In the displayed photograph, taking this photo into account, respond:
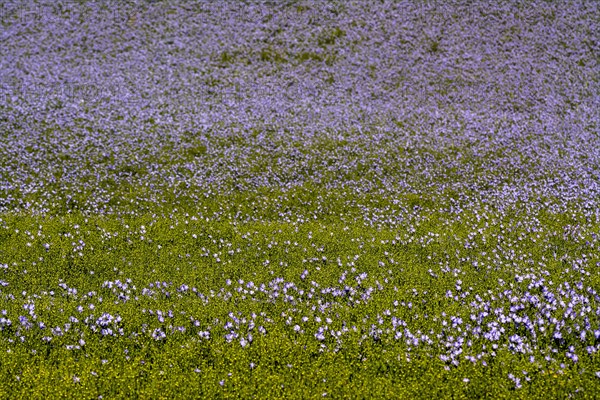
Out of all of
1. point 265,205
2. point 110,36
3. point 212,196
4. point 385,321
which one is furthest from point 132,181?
point 110,36

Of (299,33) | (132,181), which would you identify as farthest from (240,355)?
(299,33)

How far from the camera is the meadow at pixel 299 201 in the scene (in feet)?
29.7

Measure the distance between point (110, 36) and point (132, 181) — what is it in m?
25.2

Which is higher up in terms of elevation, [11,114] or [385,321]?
[385,321]

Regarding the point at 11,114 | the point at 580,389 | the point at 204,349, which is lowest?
the point at 11,114

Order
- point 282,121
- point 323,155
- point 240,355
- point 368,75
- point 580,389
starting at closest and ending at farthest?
1. point 580,389
2. point 240,355
3. point 323,155
4. point 282,121
5. point 368,75

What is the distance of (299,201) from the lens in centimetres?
1852

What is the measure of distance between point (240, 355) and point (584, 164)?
21.9m

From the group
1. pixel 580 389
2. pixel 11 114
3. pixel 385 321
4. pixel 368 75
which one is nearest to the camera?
pixel 580 389

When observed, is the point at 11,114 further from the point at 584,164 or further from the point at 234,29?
the point at 584,164

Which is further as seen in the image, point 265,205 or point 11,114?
point 11,114

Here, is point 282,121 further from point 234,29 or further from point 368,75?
point 234,29

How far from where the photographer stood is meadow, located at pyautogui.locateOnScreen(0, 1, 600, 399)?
9047mm

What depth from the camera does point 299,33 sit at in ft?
131
